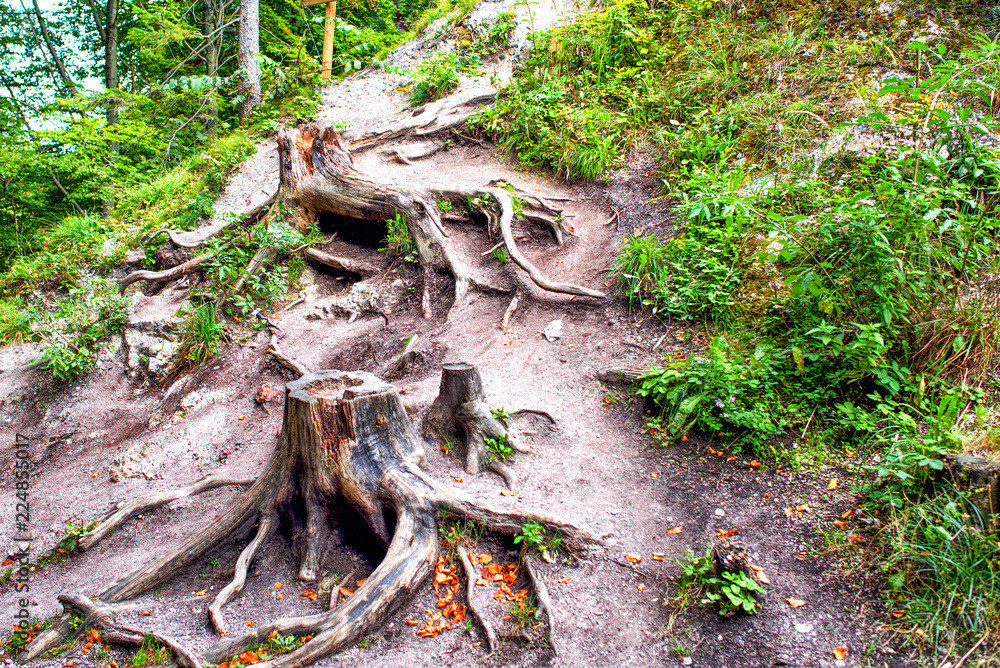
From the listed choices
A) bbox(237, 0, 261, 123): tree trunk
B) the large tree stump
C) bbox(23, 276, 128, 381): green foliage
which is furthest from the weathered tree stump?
bbox(237, 0, 261, 123): tree trunk

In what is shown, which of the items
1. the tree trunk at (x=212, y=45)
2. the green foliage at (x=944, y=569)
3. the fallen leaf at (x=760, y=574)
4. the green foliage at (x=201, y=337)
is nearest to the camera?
the green foliage at (x=944, y=569)

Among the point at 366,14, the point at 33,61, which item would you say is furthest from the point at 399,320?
the point at 33,61

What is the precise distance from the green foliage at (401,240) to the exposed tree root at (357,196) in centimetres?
8

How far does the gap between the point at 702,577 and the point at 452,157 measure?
28.1ft

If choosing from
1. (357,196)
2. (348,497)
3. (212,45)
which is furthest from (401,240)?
(212,45)

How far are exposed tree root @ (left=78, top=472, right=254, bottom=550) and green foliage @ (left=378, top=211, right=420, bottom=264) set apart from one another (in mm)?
3785

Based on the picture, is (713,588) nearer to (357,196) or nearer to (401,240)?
(401,240)

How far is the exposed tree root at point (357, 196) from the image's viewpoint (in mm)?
7367

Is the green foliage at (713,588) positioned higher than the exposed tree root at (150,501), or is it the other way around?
the green foliage at (713,588)

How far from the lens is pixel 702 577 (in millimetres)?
3117

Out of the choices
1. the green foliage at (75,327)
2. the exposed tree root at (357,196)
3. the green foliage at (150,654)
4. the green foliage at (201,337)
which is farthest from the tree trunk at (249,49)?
the green foliage at (150,654)

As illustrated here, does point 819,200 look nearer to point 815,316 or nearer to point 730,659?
point 815,316

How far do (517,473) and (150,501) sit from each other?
11.1 ft

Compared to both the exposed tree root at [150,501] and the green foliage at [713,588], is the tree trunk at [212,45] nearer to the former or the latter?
the exposed tree root at [150,501]
